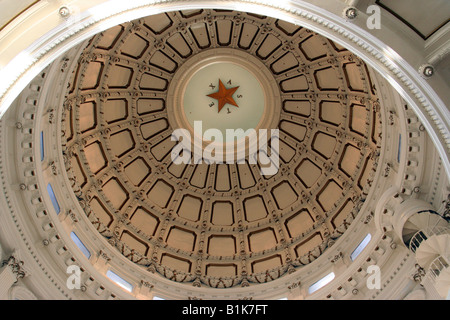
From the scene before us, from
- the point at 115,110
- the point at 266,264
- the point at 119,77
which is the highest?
the point at 119,77

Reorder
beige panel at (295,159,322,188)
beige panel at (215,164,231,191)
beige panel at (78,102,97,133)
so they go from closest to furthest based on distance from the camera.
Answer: beige panel at (78,102,97,133) → beige panel at (295,159,322,188) → beige panel at (215,164,231,191)

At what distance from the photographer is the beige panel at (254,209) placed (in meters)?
25.0

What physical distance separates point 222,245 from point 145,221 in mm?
4859

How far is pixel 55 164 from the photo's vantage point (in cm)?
1786

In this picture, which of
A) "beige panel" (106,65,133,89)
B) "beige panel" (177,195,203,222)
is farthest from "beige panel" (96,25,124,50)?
"beige panel" (177,195,203,222)

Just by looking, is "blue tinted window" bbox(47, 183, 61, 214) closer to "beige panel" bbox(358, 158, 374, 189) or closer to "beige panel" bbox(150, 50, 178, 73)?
"beige panel" bbox(150, 50, 178, 73)

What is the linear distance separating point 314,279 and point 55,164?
13319mm

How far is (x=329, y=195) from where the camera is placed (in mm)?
23016

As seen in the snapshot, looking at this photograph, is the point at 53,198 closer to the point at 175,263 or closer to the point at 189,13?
the point at 175,263

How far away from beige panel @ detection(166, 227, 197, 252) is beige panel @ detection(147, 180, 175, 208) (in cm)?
185

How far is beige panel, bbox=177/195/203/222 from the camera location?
Answer: 82.3ft

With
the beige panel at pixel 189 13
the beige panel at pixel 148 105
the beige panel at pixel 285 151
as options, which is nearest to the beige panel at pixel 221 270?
the beige panel at pixel 285 151

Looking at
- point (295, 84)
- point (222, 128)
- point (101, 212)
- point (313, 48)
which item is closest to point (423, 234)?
point (313, 48)

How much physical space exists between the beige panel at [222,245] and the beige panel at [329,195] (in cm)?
577
